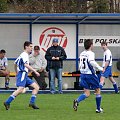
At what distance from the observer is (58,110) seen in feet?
58.9

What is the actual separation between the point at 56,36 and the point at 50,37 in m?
0.25

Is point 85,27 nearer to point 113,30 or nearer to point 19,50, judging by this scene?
point 113,30

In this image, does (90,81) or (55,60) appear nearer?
(90,81)

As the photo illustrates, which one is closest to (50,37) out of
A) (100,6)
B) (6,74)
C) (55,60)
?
(6,74)

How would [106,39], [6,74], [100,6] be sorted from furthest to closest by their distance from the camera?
[100,6] < [106,39] < [6,74]

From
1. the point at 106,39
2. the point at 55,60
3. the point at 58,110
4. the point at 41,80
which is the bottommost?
the point at 58,110

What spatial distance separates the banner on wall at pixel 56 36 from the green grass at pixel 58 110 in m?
5.23

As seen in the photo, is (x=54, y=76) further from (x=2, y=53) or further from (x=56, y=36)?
(x=56, y=36)

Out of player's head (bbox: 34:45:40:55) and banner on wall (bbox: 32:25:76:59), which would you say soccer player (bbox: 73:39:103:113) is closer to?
player's head (bbox: 34:45:40:55)

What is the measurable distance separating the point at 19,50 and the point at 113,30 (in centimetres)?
391

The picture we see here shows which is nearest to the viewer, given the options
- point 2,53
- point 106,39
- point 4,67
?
point 2,53

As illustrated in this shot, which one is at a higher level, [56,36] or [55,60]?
[56,36]

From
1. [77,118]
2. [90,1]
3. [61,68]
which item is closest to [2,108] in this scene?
[77,118]

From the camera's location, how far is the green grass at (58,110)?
16.2m
